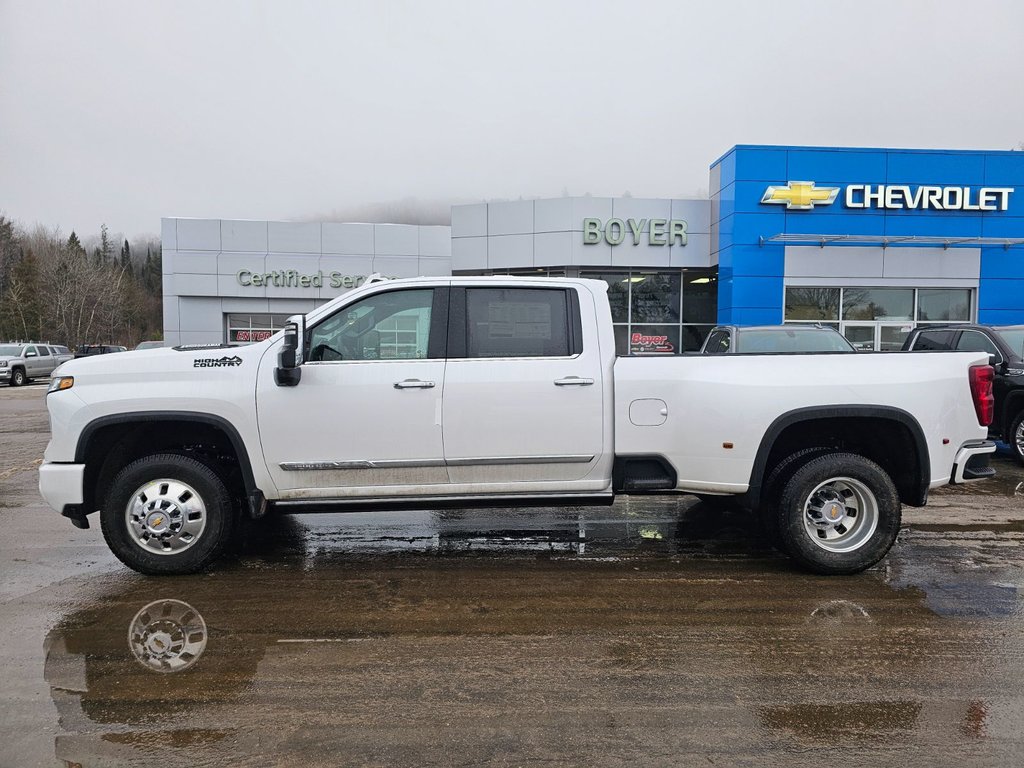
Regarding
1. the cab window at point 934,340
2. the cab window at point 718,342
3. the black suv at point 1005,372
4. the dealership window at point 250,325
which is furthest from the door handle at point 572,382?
the dealership window at point 250,325

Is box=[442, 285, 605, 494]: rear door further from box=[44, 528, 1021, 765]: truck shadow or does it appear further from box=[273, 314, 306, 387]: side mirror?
box=[273, 314, 306, 387]: side mirror

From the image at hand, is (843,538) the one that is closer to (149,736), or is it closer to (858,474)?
(858,474)

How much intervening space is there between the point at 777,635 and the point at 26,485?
8.47m

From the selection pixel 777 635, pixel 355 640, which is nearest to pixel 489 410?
pixel 355 640

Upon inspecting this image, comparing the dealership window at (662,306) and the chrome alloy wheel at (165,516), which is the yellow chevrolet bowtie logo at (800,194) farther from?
the chrome alloy wheel at (165,516)

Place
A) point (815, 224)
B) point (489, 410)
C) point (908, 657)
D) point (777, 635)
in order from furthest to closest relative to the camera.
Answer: point (815, 224), point (489, 410), point (777, 635), point (908, 657)

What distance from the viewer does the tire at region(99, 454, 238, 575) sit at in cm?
487

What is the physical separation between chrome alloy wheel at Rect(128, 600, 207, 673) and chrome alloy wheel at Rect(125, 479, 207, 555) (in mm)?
479

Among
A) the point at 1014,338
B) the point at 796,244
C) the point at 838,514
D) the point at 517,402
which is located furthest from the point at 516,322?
the point at 796,244

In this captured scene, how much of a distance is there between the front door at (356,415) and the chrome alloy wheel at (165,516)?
607mm

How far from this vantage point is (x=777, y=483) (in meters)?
5.23

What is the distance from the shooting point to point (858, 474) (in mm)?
Answer: 4949

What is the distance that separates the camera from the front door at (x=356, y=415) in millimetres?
4844

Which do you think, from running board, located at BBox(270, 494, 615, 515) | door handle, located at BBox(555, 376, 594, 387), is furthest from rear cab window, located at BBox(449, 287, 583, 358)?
running board, located at BBox(270, 494, 615, 515)
